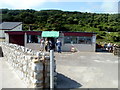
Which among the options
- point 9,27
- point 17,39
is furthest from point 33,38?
point 9,27

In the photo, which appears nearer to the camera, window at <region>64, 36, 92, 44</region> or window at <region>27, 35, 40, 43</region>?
window at <region>64, 36, 92, 44</region>

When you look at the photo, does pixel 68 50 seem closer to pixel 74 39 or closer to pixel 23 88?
pixel 74 39

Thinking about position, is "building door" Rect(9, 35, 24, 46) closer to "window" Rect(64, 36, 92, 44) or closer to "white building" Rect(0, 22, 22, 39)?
"window" Rect(64, 36, 92, 44)

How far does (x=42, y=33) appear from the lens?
22641 millimetres

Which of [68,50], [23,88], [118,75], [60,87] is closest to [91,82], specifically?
[60,87]

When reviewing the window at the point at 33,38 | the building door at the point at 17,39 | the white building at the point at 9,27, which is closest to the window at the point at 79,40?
the window at the point at 33,38

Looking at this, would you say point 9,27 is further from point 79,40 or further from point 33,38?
point 79,40

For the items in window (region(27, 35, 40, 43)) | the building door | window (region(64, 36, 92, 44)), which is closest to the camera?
window (region(64, 36, 92, 44))

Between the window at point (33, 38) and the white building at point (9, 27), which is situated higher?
the white building at point (9, 27)

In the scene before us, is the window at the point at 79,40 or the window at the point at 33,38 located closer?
the window at the point at 79,40

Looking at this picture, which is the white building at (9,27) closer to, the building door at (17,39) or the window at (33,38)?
the building door at (17,39)

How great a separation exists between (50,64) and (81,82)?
2.03 meters

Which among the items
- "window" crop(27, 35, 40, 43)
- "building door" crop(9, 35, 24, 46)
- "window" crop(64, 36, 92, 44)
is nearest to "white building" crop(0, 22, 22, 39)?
"building door" crop(9, 35, 24, 46)

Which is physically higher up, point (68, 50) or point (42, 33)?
point (42, 33)
